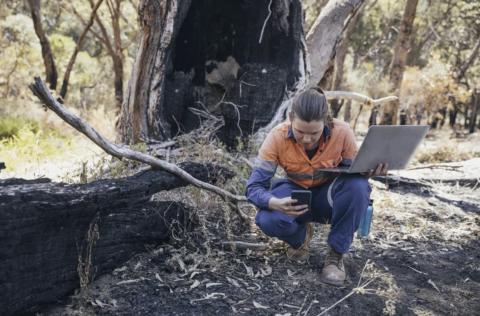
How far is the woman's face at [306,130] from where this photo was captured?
308cm

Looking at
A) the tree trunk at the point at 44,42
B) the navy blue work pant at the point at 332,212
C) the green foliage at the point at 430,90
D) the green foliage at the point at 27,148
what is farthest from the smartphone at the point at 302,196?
the green foliage at the point at 430,90

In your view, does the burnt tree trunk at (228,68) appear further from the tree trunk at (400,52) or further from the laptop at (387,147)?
the tree trunk at (400,52)

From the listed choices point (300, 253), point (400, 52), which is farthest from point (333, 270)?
point (400, 52)

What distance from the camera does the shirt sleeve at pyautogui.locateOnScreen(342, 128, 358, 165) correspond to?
3.41m

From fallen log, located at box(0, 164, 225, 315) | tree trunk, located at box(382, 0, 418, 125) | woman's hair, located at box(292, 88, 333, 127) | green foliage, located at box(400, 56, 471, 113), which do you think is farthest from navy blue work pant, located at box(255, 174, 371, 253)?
green foliage, located at box(400, 56, 471, 113)

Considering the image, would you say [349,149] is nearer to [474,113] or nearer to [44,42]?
[44,42]

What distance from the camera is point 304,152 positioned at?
11.1 feet

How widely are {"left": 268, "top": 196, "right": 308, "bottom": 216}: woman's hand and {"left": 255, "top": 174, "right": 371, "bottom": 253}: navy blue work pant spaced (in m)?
0.14

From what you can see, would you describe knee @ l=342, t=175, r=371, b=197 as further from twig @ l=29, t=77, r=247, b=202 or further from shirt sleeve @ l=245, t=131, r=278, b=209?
twig @ l=29, t=77, r=247, b=202

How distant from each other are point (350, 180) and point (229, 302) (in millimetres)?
1036

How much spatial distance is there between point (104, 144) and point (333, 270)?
162 centimetres

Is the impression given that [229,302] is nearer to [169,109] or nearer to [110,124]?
[169,109]

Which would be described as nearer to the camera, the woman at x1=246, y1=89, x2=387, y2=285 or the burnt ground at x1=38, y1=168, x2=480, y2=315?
the burnt ground at x1=38, y1=168, x2=480, y2=315

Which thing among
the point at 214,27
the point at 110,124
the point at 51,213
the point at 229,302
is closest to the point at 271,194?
the point at 229,302
